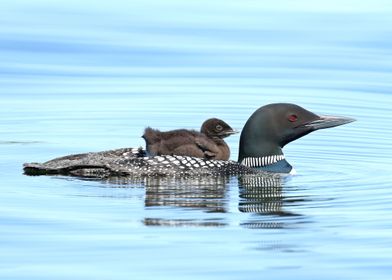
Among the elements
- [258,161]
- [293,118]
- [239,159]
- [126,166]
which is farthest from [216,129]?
[126,166]

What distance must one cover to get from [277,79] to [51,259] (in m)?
7.87

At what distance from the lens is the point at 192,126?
1395 cm

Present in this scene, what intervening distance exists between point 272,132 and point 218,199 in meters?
1.31

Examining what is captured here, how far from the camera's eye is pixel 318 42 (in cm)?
1883

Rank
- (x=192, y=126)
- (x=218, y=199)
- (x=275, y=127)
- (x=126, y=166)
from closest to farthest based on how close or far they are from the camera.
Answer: (x=218, y=199)
(x=126, y=166)
(x=275, y=127)
(x=192, y=126)

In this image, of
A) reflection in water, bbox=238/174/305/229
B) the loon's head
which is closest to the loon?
the loon's head

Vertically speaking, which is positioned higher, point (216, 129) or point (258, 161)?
point (216, 129)

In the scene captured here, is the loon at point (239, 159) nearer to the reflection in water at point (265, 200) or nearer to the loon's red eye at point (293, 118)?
the loon's red eye at point (293, 118)

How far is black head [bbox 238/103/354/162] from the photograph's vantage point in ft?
38.8

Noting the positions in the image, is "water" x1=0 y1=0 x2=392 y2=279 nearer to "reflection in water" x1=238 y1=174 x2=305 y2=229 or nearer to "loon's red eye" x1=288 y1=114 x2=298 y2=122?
"reflection in water" x1=238 y1=174 x2=305 y2=229

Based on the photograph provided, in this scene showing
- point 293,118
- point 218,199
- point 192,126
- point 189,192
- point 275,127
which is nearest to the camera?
point 218,199

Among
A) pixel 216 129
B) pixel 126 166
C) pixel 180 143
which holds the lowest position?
pixel 126 166

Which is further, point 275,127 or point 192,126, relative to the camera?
point 192,126

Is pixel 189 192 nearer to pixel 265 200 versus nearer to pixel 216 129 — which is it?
pixel 265 200
